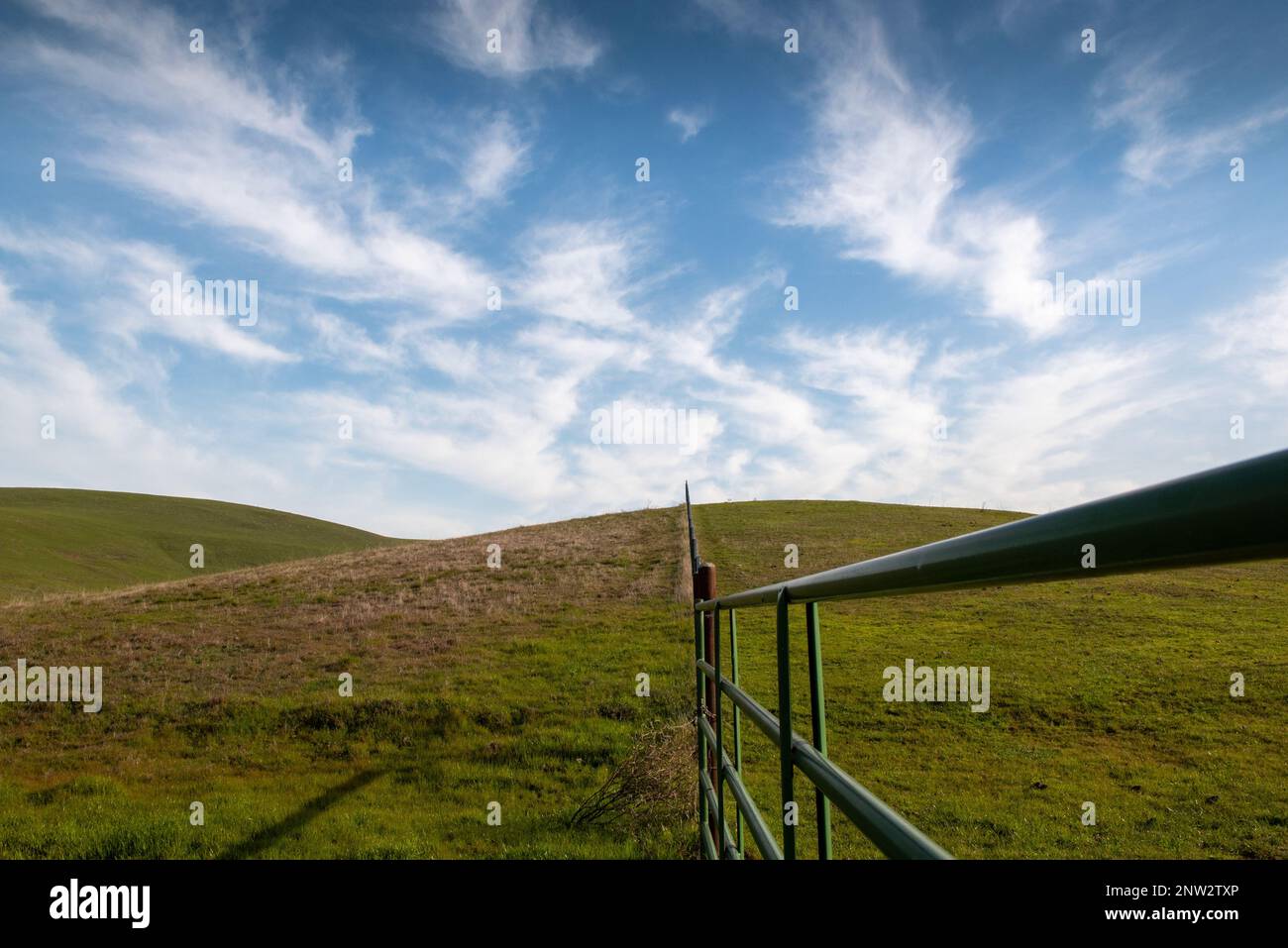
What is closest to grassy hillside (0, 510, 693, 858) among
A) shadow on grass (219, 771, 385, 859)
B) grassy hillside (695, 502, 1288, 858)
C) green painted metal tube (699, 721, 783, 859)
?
shadow on grass (219, 771, 385, 859)

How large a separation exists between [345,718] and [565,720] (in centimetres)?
347

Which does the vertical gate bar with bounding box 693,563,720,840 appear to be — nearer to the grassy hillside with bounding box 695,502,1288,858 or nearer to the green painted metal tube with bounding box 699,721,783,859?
the grassy hillside with bounding box 695,502,1288,858

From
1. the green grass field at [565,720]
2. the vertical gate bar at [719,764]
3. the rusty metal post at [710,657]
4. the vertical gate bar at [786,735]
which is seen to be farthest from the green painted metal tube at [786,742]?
the green grass field at [565,720]

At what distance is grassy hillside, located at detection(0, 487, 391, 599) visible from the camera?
5741 cm

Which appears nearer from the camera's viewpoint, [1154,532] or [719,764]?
[1154,532]

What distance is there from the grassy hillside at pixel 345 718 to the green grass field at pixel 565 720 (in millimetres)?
55

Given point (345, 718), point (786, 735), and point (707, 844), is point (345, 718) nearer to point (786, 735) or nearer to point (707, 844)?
point (707, 844)

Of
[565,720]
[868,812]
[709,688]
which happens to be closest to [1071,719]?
[565,720]

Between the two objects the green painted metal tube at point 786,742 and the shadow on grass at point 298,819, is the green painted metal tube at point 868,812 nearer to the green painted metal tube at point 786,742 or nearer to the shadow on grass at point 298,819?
the green painted metal tube at point 786,742

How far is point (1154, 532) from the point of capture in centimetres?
54

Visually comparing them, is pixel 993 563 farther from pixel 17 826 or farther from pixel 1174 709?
pixel 1174 709

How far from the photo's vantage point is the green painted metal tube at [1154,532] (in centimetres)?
46

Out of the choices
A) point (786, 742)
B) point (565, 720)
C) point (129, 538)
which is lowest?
point (565, 720)
